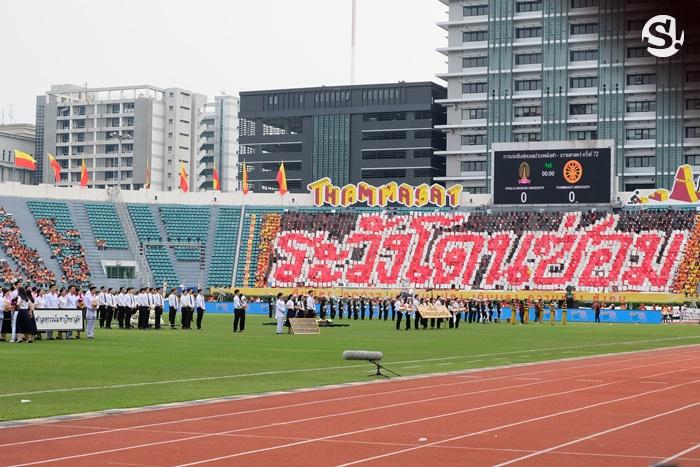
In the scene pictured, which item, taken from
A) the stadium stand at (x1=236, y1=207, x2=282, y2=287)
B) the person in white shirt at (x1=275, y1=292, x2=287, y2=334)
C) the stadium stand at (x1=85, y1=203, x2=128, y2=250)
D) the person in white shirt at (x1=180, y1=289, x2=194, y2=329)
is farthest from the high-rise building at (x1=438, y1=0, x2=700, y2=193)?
the person in white shirt at (x1=275, y1=292, x2=287, y2=334)

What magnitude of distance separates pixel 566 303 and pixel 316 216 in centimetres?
2916

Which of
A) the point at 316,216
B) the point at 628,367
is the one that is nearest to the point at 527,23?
→ the point at 316,216

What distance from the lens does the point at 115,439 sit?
1253 centimetres

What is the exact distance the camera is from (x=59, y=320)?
38.5 metres

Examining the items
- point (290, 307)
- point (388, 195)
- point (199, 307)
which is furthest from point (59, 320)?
point (388, 195)

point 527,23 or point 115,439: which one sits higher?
point 527,23

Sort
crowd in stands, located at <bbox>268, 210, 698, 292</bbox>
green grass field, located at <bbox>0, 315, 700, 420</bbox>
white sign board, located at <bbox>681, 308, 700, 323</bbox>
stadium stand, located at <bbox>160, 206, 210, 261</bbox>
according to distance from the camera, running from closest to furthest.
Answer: green grass field, located at <bbox>0, 315, 700, 420</bbox> → white sign board, located at <bbox>681, 308, 700, 323</bbox> → crowd in stands, located at <bbox>268, 210, 698, 292</bbox> → stadium stand, located at <bbox>160, 206, 210, 261</bbox>

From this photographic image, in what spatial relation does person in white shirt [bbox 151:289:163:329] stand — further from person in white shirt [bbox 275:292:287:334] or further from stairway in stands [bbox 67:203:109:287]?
stairway in stands [bbox 67:203:109:287]

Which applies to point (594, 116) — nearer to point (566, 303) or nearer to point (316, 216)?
point (316, 216)

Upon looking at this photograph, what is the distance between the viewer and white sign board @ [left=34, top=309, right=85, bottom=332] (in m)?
37.7

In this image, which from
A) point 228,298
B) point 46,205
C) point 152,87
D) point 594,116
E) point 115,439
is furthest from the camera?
point 152,87

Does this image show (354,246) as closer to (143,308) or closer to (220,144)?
(143,308)

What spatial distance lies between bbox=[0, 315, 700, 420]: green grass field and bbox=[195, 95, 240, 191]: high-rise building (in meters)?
133

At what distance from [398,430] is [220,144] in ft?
557
